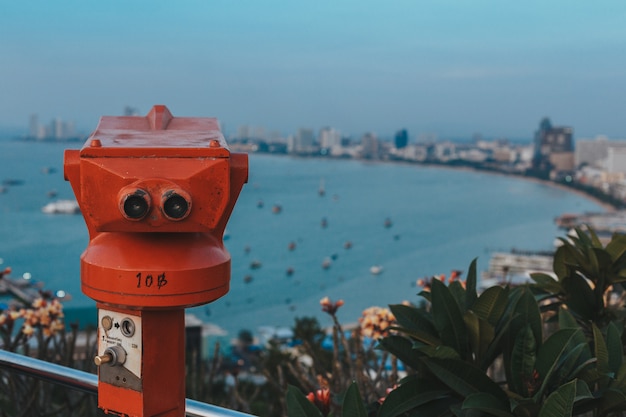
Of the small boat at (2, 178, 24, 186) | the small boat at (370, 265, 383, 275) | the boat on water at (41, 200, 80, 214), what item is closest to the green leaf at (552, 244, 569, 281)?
the small boat at (370, 265, 383, 275)

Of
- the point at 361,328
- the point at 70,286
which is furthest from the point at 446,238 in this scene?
the point at 361,328

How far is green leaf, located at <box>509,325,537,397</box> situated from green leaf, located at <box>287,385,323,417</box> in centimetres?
40

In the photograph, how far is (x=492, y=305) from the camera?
1.42 meters

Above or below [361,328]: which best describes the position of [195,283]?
above

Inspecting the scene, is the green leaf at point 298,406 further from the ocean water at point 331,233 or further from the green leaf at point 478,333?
the ocean water at point 331,233

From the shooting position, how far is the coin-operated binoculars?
91 cm

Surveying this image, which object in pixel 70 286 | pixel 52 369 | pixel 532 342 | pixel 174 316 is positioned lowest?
pixel 70 286

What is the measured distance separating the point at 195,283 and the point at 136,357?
0.16 m

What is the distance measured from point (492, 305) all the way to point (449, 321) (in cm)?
10

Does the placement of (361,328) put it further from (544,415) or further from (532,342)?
(544,415)

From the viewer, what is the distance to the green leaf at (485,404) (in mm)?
1209

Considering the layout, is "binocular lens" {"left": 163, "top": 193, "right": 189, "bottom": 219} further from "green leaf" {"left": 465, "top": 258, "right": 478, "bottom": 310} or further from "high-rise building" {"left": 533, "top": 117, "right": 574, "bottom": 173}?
"high-rise building" {"left": 533, "top": 117, "right": 574, "bottom": 173}

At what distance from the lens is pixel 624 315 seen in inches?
71.5

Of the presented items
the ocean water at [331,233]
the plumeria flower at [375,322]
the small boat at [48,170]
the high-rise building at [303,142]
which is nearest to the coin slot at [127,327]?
the plumeria flower at [375,322]
